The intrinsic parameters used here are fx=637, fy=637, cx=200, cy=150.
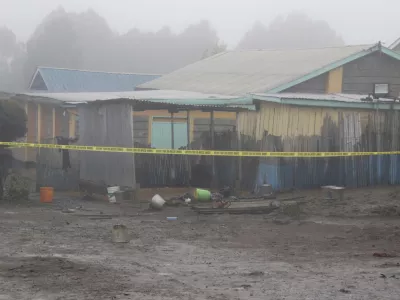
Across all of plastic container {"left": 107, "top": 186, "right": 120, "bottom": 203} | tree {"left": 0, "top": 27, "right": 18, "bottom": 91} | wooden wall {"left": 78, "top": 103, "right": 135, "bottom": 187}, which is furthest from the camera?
tree {"left": 0, "top": 27, "right": 18, "bottom": 91}

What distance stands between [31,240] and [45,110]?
45.4 ft

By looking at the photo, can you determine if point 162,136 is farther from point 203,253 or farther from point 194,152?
point 203,253

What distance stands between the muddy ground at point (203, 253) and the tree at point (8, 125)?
1.40 m

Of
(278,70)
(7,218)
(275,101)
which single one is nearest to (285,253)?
(7,218)

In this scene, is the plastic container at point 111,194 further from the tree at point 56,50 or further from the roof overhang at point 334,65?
the tree at point 56,50

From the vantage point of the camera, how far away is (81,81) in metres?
33.3

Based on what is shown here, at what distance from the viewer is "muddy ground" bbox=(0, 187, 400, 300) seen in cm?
660

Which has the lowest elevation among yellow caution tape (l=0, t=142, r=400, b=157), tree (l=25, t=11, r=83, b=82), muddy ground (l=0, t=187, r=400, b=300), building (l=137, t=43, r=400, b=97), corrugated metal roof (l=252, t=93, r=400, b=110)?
muddy ground (l=0, t=187, r=400, b=300)

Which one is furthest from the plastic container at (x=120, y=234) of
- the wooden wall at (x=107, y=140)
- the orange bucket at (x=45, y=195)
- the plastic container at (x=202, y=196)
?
the wooden wall at (x=107, y=140)

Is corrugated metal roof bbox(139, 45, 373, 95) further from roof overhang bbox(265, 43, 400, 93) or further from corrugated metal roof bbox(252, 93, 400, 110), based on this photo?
corrugated metal roof bbox(252, 93, 400, 110)

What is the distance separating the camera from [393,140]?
17828mm

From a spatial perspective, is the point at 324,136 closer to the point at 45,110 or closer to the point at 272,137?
the point at 272,137

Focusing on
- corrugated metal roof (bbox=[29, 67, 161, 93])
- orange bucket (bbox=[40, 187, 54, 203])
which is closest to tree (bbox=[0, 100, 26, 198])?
orange bucket (bbox=[40, 187, 54, 203])

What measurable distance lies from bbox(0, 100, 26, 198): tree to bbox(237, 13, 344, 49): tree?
6846 centimetres
